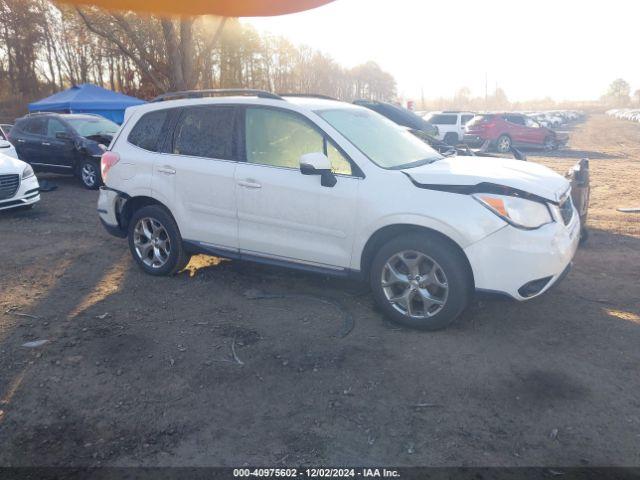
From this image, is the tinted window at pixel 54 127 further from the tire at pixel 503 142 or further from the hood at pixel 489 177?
the tire at pixel 503 142

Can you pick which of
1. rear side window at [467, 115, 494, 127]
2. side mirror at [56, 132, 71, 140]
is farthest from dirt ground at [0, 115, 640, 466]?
rear side window at [467, 115, 494, 127]

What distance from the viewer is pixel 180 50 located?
2222 centimetres

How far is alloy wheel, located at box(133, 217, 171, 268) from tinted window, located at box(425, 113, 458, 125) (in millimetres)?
19913

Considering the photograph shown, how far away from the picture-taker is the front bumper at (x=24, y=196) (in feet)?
27.5

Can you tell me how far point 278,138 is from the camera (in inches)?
184

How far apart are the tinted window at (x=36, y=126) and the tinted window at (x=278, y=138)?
A: 9.33m

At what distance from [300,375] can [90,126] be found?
35.2ft

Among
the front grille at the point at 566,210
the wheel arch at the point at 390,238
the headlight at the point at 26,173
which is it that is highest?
the headlight at the point at 26,173

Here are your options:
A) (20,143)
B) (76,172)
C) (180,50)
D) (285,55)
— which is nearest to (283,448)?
(76,172)

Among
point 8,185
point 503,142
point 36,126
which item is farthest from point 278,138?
point 503,142

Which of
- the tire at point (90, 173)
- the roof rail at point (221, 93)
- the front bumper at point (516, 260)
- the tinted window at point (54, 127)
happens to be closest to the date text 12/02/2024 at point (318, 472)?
the front bumper at point (516, 260)

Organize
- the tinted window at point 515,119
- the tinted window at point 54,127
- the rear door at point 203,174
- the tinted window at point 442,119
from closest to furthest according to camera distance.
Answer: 1. the rear door at point 203,174
2. the tinted window at point 54,127
3. the tinted window at point 515,119
4. the tinted window at point 442,119

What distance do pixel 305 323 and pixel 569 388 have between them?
79.3 inches

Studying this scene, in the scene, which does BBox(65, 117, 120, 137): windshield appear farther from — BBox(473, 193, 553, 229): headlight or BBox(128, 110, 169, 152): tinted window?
BBox(473, 193, 553, 229): headlight
